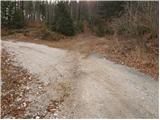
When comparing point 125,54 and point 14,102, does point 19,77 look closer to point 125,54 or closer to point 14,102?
point 14,102

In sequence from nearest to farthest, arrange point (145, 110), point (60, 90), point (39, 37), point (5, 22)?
point (145, 110)
point (60, 90)
point (39, 37)
point (5, 22)

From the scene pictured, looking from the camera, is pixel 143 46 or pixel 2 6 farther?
pixel 2 6

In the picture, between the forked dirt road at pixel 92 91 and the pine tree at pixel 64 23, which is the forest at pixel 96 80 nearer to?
the forked dirt road at pixel 92 91

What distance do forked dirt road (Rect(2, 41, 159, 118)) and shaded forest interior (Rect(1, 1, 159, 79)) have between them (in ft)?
7.27

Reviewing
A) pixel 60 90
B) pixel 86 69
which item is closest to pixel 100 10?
pixel 86 69

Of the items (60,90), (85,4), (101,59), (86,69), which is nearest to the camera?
(60,90)

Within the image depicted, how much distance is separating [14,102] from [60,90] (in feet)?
6.65

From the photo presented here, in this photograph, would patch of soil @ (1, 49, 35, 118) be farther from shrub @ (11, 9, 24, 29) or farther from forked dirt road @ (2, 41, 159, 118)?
shrub @ (11, 9, 24, 29)

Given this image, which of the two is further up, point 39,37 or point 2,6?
point 2,6

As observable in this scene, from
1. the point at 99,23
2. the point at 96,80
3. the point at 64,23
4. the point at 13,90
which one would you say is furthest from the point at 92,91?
the point at 99,23

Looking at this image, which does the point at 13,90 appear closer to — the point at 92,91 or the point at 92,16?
the point at 92,91

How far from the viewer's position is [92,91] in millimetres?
10578

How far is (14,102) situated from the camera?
32.4 ft

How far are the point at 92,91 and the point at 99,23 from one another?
33.5 m
